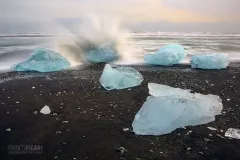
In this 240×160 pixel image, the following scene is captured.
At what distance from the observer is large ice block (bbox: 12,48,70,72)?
9.13 meters

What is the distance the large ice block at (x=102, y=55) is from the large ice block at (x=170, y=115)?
609cm

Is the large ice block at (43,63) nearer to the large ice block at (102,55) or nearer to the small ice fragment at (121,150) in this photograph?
the large ice block at (102,55)

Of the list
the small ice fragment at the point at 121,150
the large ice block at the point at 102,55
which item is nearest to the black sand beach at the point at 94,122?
the small ice fragment at the point at 121,150

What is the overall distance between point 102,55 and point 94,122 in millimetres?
6315

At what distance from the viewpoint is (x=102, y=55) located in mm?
11039

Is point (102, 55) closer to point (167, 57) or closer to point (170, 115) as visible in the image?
point (167, 57)

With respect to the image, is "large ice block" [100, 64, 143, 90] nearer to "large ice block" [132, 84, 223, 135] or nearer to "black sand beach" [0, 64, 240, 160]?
"black sand beach" [0, 64, 240, 160]

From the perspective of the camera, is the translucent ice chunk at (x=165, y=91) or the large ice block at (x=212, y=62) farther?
the large ice block at (x=212, y=62)

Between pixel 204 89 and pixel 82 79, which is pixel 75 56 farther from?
pixel 204 89

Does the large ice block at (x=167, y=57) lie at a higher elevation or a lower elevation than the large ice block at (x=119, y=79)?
higher

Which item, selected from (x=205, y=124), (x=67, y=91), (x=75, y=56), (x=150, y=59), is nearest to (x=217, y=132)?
(x=205, y=124)

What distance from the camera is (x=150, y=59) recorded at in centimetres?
1055

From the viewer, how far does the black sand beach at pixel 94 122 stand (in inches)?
156

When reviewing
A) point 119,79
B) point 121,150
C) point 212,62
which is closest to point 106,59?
point 212,62
